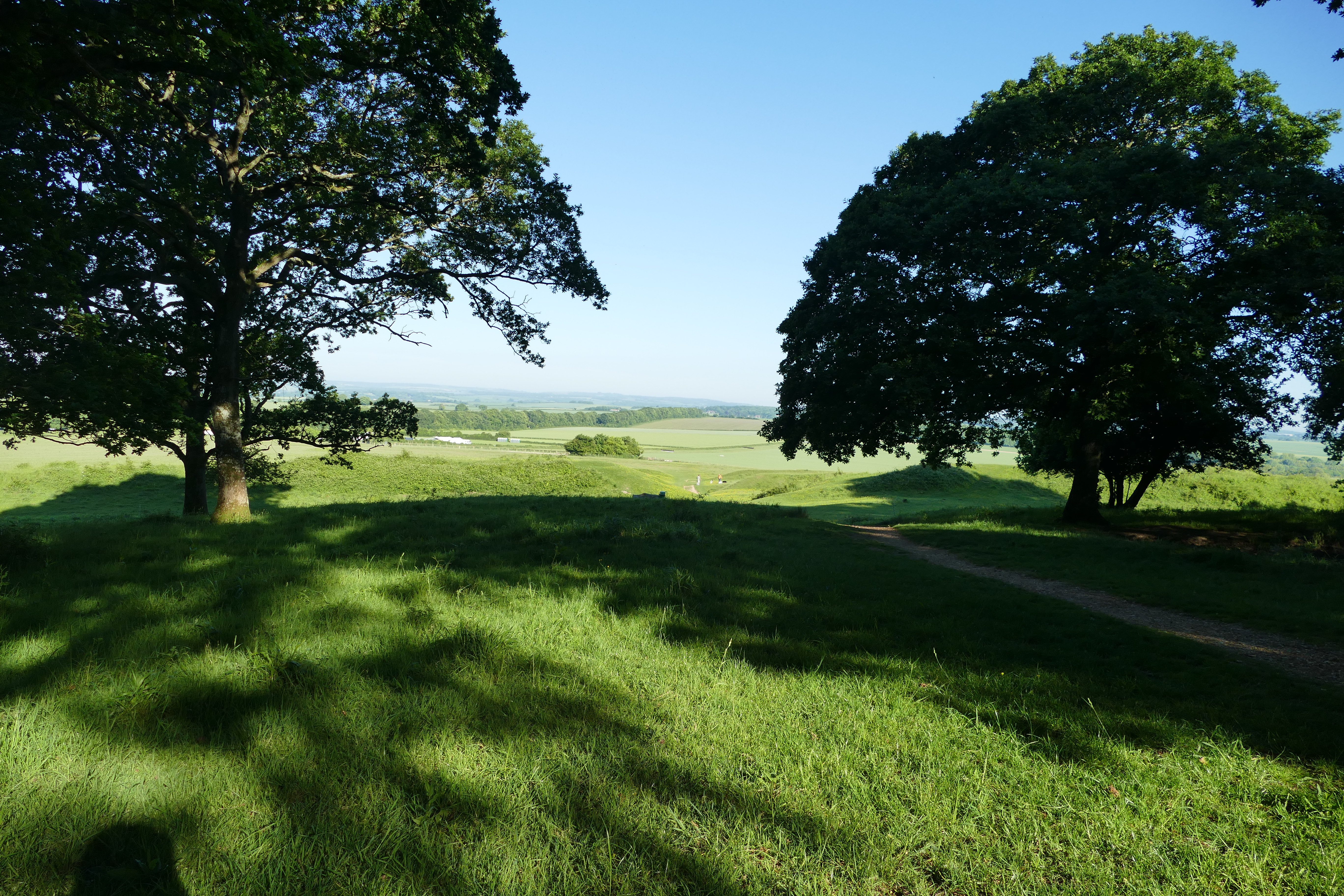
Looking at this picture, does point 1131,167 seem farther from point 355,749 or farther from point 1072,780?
point 355,749

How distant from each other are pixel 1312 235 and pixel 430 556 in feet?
61.7

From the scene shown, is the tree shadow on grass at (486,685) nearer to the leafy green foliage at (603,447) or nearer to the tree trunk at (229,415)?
the tree trunk at (229,415)

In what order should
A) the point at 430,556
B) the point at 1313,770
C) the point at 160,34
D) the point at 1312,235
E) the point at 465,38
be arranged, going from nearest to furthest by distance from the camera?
the point at 1313,770
the point at 160,34
the point at 430,556
the point at 465,38
the point at 1312,235

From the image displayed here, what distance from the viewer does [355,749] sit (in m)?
3.61

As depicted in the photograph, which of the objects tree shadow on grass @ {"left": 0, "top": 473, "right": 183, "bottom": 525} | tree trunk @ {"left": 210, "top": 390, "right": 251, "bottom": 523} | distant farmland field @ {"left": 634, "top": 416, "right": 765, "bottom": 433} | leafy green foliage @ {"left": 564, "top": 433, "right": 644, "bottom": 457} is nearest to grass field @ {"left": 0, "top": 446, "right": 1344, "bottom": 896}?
tree trunk @ {"left": 210, "top": 390, "right": 251, "bottom": 523}

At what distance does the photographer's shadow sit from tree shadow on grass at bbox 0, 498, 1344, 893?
178 millimetres

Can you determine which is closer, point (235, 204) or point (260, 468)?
point (235, 204)

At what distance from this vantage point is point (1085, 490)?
19094mm

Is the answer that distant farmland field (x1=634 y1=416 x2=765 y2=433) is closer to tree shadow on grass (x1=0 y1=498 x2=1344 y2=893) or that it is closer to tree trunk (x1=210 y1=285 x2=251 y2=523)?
tree trunk (x1=210 y1=285 x2=251 y2=523)

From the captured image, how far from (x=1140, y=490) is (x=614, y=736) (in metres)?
28.1

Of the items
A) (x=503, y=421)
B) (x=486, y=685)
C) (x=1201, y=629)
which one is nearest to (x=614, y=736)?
(x=486, y=685)

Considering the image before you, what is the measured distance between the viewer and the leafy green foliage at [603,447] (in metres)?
94.2

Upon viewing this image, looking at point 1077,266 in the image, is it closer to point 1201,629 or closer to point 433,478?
point 1201,629

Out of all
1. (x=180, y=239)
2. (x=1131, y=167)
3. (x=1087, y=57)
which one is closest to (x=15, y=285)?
(x=180, y=239)
